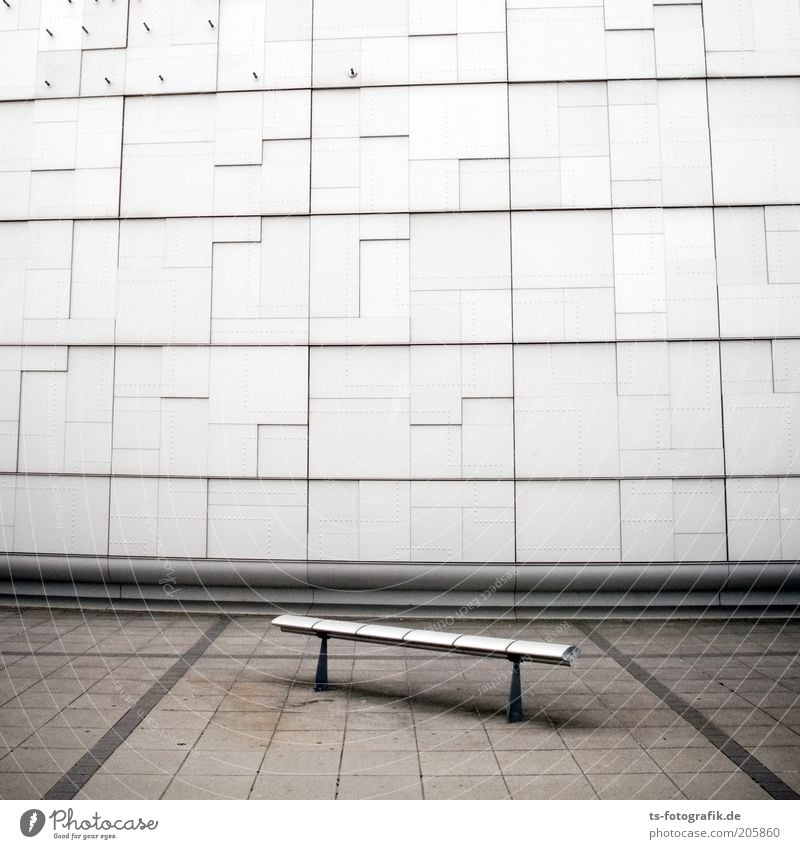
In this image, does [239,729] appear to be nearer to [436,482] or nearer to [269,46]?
[436,482]

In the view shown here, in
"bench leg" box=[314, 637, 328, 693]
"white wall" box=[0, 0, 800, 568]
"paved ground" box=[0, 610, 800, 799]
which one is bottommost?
"paved ground" box=[0, 610, 800, 799]

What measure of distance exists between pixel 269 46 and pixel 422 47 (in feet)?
7.18

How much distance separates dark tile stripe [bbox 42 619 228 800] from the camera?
13.9 ft

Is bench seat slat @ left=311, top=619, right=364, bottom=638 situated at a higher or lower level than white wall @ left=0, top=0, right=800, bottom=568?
lower

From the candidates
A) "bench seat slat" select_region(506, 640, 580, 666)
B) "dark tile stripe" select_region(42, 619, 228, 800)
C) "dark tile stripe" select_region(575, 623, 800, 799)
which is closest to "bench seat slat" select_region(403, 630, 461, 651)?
"bench seat slat" select_region(506, 640, 580, 666)

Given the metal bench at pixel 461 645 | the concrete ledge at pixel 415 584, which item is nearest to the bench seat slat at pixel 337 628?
the metal bench at pixel 461 645

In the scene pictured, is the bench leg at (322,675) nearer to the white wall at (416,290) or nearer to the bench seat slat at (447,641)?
the bench seat slat at (447,641)

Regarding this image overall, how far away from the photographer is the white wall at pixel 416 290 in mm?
9727

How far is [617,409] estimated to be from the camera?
9750 millimetres

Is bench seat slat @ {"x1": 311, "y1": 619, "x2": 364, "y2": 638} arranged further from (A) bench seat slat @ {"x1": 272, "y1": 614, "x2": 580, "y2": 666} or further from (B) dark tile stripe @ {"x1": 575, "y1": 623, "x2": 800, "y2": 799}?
(B) dark tile stripe @ {"x1": 575, "y1": 623, "x2": 800, "y2": 799}

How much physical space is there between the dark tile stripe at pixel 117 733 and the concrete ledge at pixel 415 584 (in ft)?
6.83

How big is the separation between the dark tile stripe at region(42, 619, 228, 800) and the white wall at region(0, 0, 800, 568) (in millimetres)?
2940
